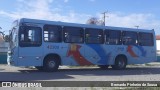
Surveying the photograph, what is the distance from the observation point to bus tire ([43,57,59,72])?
21.4 metres

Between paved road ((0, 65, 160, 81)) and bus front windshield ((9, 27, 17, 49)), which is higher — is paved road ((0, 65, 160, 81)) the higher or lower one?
the lower one

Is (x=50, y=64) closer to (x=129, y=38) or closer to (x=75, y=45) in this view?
(x=75, y=45)

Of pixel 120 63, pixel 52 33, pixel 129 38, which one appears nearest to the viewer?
pixel 52 33

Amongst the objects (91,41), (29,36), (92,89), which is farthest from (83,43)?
(92,89)

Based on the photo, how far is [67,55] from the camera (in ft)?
73.3

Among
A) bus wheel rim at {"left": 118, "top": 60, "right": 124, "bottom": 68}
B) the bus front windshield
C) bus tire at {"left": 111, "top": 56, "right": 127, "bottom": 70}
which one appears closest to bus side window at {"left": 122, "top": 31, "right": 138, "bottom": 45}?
bus tire at {"left": 111, "top": 56, "right": 127, "bottom": 70}

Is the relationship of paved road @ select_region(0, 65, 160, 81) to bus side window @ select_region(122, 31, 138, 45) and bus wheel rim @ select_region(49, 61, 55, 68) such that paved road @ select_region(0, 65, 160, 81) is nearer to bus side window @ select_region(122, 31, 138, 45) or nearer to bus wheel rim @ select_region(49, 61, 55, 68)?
bus wheel rim @ select_region(49, 61, 55, 68)

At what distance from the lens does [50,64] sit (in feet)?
70.5

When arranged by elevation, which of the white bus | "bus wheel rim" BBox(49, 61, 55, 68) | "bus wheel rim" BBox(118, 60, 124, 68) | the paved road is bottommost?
the paved road

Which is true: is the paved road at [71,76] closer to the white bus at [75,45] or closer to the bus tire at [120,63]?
the white bus at [75,45]

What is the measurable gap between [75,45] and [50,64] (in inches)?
88.0

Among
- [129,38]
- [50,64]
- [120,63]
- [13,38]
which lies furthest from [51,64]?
[129,38]

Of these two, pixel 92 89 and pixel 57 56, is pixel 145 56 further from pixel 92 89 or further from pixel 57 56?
pixel 92 89

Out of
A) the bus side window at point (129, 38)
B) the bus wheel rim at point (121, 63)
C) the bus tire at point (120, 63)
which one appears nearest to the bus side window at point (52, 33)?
the bus tire at point (120, 63)
